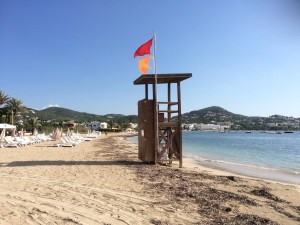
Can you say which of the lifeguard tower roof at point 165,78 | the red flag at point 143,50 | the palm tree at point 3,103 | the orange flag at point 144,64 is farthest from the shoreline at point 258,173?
the palm tree at point 3,103

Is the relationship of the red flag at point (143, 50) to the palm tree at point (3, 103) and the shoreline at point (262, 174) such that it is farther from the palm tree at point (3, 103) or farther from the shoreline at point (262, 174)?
the palm tree at point (3, 103)

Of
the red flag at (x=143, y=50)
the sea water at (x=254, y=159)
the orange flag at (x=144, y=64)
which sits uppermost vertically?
the red flag at (x=143, y=50)

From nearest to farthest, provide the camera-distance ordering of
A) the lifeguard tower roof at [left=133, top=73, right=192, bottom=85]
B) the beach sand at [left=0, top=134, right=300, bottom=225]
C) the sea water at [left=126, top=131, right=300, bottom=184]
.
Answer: the beach sand at [left=0, top=134, right=300, bottom=225]
the lifeguard tower roof at [left=133, top=73, right=192, bottom=85]
the sea water at [left=126, top=131, right=300, bottom=184]

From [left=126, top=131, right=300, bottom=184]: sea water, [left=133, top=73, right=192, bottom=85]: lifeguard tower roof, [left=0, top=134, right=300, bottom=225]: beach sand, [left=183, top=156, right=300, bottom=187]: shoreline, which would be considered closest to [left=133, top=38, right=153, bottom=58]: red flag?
[left=133, top=73, right=192, bottom=85]: lifeguard tower roof

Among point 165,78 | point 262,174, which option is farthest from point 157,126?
point 262,174

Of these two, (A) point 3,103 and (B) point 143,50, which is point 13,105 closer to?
(A) point 3,103

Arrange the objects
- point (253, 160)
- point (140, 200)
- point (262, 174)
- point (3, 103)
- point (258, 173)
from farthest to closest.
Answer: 1. point (3, 103)
2. point (253, 160)
3. point (258, 173)
4. point (262, 174)
5. point (140, 200)

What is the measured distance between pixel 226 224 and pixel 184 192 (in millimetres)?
2115

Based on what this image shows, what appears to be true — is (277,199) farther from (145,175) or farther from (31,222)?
(31,222)

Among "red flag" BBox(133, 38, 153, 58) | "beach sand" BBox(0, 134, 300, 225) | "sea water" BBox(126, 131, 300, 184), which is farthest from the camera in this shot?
"sea water" BBox(126, 131, 300, 184)

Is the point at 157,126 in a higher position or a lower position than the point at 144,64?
lower

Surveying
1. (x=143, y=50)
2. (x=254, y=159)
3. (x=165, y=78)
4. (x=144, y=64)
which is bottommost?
(x=254, y=159)

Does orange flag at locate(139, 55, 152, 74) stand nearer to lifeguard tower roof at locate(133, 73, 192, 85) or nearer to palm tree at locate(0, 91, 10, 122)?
lifeguard tower roof at locate(133, 73, 192, 85)

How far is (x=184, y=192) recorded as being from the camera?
6.53 meters
